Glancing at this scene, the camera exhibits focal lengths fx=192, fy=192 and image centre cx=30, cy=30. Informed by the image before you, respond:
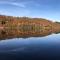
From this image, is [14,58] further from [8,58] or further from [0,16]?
[0,16]

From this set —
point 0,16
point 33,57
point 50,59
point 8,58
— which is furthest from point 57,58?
point 0,16

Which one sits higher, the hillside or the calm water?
the calm water

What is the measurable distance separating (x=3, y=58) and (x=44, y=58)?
1.97 meters

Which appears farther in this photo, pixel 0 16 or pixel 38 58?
pixel 0 16

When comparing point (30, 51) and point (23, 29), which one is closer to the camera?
point (30, 51)

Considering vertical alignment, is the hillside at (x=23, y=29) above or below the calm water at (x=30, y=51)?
below

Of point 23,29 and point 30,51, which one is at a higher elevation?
point 30,51

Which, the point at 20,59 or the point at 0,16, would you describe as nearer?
the point at 20,59

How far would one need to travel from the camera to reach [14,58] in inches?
362

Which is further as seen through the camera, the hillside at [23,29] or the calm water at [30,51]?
the hillside at [23,29]

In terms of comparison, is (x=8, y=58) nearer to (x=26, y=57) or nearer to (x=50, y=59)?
(x=26, y=57)

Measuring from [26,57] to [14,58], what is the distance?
61 cm

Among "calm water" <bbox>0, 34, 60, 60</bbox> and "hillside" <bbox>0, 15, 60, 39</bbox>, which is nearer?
"calm water" <bbox>0, 34, 60, 60</bbox>

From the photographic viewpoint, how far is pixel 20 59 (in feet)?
29.5
